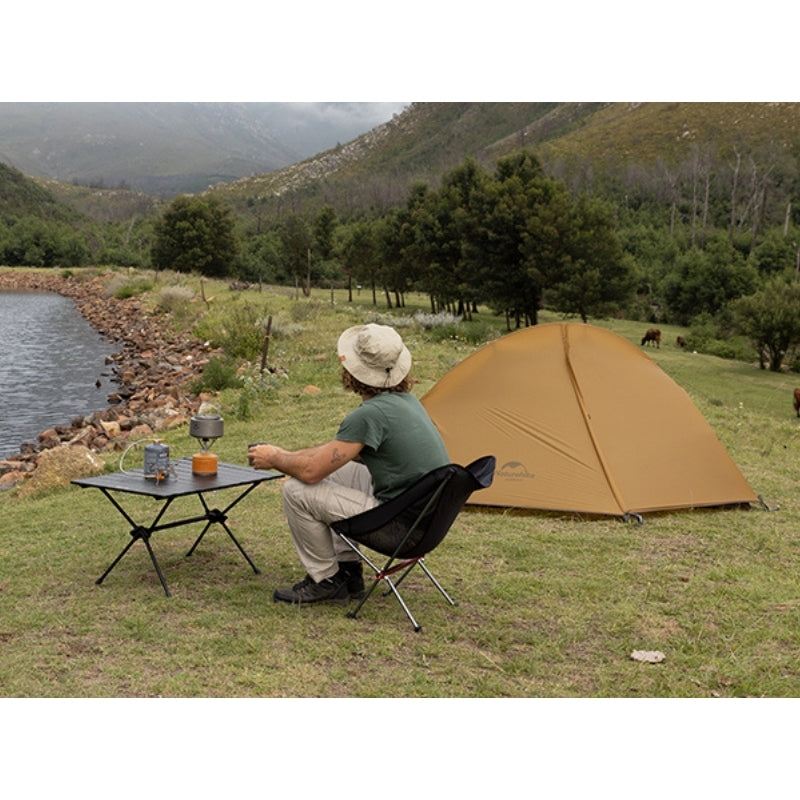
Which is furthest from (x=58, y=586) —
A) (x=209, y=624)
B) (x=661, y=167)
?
(x=661, y=167)

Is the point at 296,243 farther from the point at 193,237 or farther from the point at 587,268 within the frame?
the point at 587,268

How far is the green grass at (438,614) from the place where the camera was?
391 centimetres

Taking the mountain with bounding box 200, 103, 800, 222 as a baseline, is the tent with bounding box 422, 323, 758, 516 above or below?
below

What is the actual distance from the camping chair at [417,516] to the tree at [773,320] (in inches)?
1001

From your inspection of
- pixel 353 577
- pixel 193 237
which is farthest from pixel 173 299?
pixel 353 577

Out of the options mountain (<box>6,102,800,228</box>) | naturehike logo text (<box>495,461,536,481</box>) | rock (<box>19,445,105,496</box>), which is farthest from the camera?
mountain (<box>6,102,800,228</box>)

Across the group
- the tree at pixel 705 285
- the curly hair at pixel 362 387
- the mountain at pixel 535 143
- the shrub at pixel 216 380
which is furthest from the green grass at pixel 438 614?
the mountain at pixel 535 143

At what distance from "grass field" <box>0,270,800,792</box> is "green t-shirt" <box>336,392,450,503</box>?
79cm

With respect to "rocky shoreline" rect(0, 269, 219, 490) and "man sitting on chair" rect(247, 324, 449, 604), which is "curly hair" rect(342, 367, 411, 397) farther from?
"rocky shoreline" rect(0, 269, 219, 490)

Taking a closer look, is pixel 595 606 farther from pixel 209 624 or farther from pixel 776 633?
pixel 209 624

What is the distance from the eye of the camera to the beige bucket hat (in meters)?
4.50

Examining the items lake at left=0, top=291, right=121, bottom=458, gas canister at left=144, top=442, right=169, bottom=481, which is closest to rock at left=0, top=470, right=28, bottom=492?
lake at left=0, top=291, right=121, bottom=458

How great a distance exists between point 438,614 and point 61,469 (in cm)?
559
